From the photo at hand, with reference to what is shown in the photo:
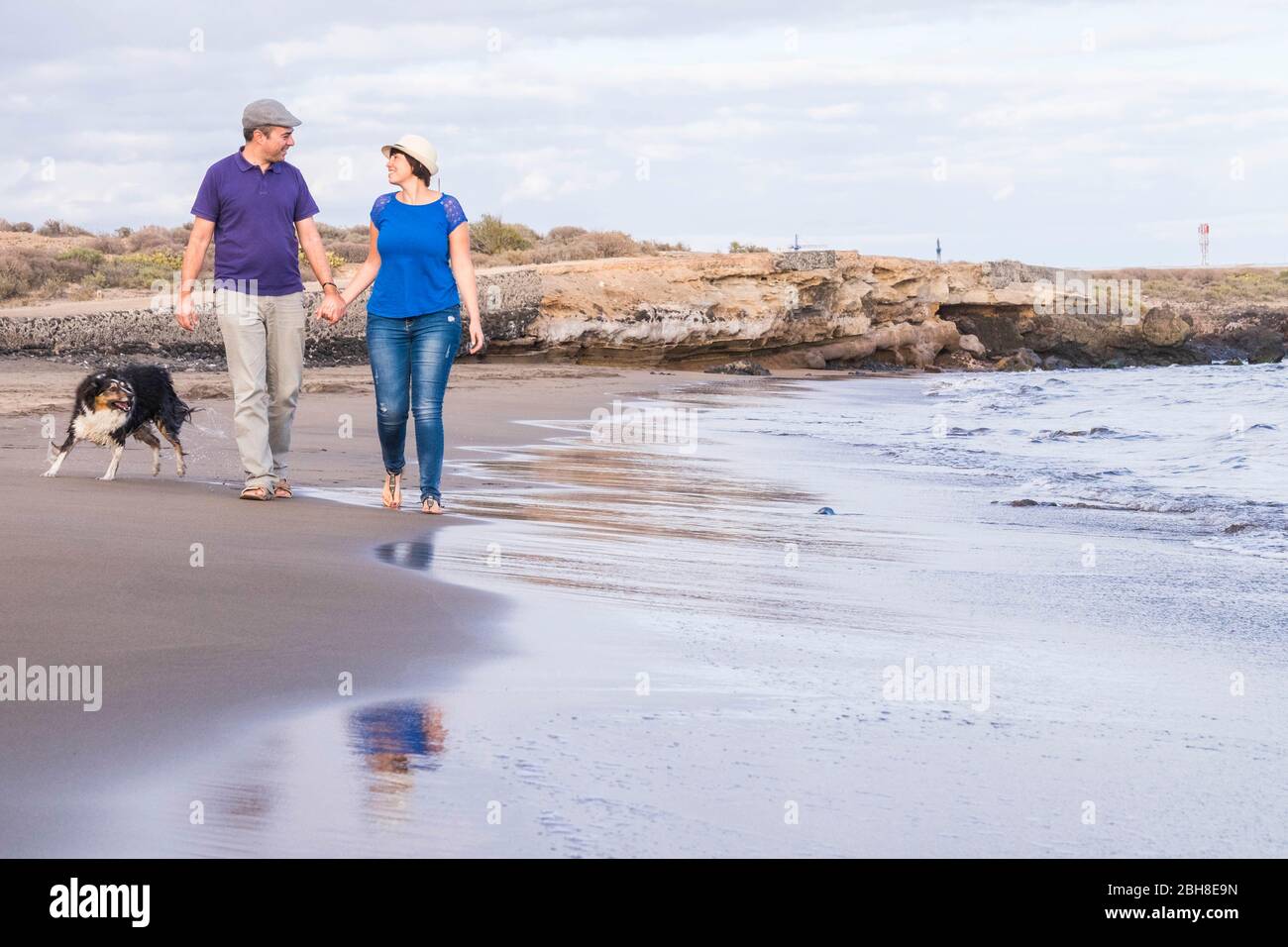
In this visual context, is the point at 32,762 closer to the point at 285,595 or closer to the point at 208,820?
the point at 208,820

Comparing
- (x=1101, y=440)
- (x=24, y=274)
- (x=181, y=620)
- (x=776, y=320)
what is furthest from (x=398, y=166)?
(x=24, y=274)

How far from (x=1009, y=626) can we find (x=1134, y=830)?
2.22 metres

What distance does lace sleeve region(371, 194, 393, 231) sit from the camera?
24.4 feet

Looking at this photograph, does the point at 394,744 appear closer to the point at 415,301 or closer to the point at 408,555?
the point at 408,555

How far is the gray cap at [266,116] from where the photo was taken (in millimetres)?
7133

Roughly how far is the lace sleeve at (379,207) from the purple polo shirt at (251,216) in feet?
1.32

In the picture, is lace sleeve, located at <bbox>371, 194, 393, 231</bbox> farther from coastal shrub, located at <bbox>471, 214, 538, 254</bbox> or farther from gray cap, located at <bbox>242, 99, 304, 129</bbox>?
coastal shrub, located at <bbox>471, 214, 538, 254</bbox>

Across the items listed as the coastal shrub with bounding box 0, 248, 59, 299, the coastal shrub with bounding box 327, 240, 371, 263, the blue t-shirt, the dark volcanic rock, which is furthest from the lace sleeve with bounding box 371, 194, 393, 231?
the coastal shrub with bounding box 327, 240, 371, 263

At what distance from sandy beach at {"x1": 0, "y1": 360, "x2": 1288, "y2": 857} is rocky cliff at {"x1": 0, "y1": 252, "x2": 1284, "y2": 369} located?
12219mm

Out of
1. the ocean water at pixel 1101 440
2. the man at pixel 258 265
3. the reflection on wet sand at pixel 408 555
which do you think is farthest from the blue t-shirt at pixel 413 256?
the ocean water at pixel 1101 440

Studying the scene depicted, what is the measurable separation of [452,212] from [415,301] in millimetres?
488

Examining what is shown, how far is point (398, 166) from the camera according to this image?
23.7ft

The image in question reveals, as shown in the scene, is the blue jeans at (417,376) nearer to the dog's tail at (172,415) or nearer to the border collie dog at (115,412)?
the border collie dog at (115,412)
